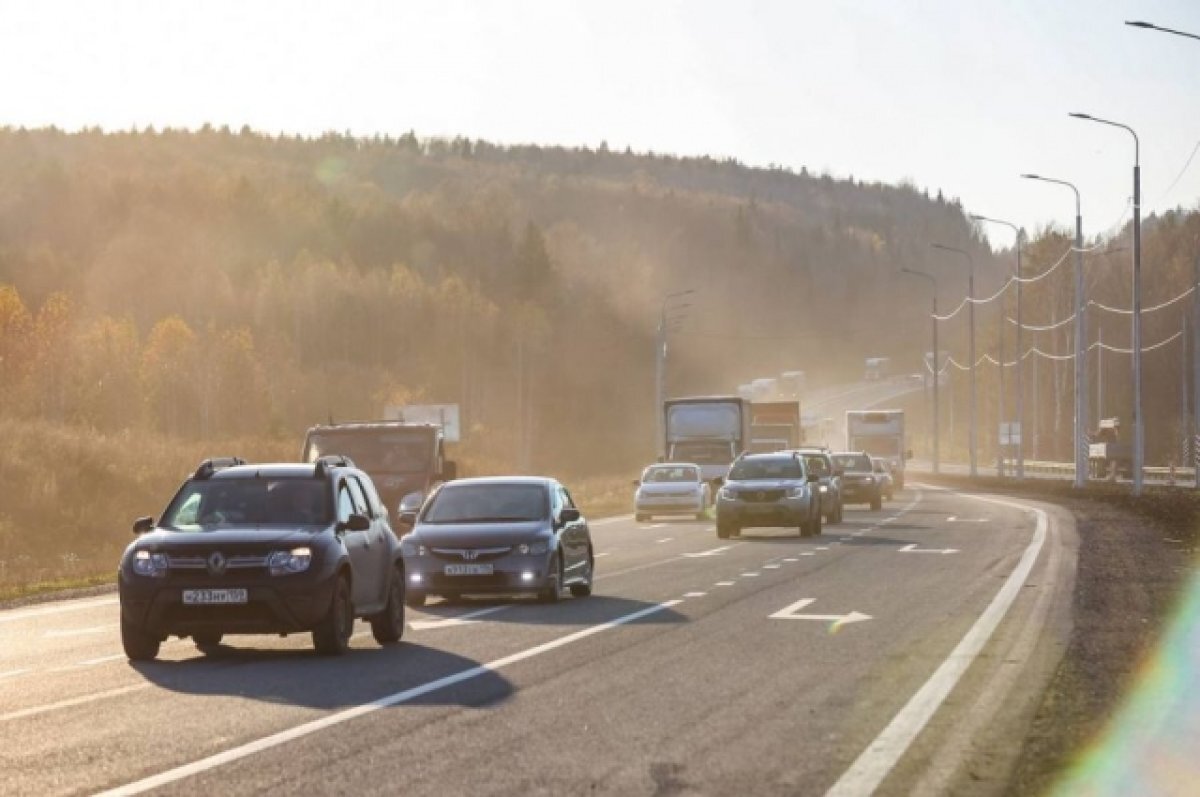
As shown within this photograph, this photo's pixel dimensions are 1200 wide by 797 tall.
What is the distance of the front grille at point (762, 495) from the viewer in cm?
4369

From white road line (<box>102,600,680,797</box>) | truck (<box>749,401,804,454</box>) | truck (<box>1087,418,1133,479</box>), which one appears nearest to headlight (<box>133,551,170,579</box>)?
white road line (<box>102,600,680,797</box>)

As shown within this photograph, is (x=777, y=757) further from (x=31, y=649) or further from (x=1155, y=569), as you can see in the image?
(x=1155, y=569)

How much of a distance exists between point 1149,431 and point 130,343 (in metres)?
69.5

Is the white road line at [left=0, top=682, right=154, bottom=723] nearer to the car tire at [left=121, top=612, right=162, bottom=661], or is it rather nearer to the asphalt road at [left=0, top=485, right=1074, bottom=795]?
the asphalt road at [left=0, top=485, right=1074, bottom=795]

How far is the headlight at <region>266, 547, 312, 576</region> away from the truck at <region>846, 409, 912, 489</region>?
7176 cm

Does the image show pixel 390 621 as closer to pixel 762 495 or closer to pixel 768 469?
pixel 762 495

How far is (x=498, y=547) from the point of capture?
2419cm

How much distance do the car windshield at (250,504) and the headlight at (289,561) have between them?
803 mm

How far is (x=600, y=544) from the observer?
4197 cm

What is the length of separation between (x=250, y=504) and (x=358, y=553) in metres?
1.01

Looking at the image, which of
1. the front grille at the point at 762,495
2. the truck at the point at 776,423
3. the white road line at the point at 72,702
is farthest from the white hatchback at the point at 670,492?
the white road line at the point at 72,702

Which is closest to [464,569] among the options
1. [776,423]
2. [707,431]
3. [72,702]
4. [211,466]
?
[211,466]

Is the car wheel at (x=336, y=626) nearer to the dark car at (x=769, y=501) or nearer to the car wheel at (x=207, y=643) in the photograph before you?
the car wheel at (x=207, y=643)

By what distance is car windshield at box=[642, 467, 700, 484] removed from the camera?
190 ft
